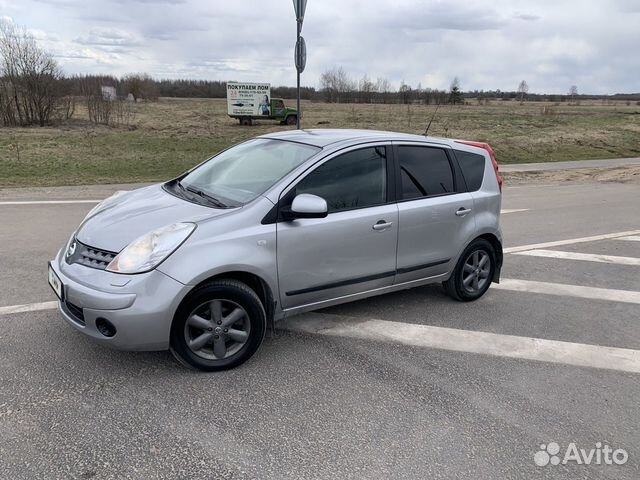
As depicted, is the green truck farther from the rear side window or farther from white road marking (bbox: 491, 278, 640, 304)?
the rear side window

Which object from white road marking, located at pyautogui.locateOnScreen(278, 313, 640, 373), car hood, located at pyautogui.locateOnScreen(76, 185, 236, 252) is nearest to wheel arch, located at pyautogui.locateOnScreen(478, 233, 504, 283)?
white road marking, located at pyautogui.locateOnScreen(278, 313, 640, 373)

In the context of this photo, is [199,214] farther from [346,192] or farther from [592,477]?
[592,477]

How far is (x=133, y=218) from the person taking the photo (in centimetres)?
373

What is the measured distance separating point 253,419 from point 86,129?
26.7m

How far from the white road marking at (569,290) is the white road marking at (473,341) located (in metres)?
1.26

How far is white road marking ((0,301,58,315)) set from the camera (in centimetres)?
446

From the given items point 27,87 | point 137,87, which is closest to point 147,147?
point 27,87

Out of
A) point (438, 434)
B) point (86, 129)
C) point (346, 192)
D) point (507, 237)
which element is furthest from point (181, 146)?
point (438, 434)

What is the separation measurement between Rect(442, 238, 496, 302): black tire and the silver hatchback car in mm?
15

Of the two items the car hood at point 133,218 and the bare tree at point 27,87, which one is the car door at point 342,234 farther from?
the bare tree at point 27,87

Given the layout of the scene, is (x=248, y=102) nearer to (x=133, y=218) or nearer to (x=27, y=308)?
(x=27, y=308)

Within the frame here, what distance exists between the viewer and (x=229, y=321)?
11.8 feet

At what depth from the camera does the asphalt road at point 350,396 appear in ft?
9.16

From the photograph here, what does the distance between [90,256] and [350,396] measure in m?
1.94
